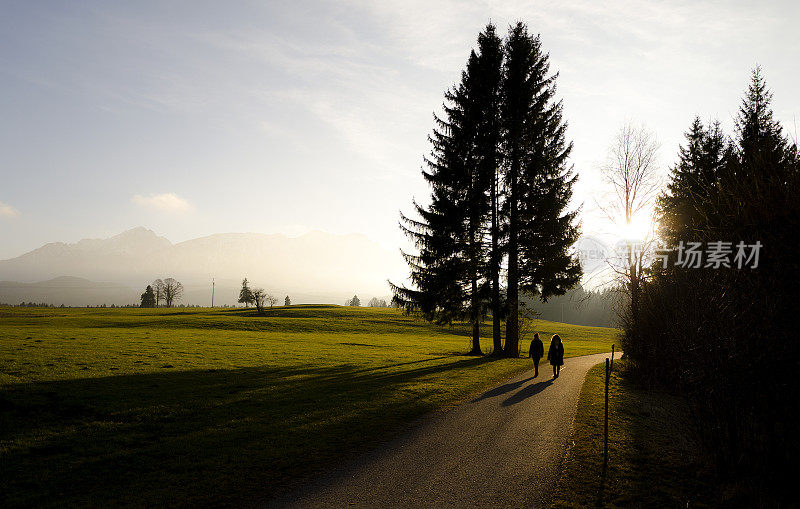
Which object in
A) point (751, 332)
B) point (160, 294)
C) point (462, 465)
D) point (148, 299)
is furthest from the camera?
point (160, 294)

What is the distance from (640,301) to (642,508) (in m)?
15.0

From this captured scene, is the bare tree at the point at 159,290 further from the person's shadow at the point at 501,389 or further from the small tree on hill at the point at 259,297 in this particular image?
the person's shadow at the point at 501,389

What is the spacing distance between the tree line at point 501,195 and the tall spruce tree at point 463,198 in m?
0.07

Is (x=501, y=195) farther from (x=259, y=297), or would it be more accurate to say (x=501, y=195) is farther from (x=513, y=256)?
(x=259, y=297)

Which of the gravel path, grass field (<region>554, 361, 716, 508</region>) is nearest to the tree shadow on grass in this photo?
the gravel path

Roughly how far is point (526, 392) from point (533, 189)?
1461 centimetres

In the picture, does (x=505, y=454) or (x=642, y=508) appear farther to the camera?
(x=505, y=454)

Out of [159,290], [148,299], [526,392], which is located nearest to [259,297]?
[148,299]

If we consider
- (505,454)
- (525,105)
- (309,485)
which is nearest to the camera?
(309,485)

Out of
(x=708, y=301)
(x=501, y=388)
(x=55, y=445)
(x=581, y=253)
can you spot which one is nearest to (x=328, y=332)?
(x=581, y=253)

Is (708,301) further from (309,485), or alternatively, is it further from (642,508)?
(309,485)

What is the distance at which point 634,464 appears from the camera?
27.3ft

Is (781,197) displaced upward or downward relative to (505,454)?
upward

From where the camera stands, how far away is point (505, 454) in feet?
28.3
